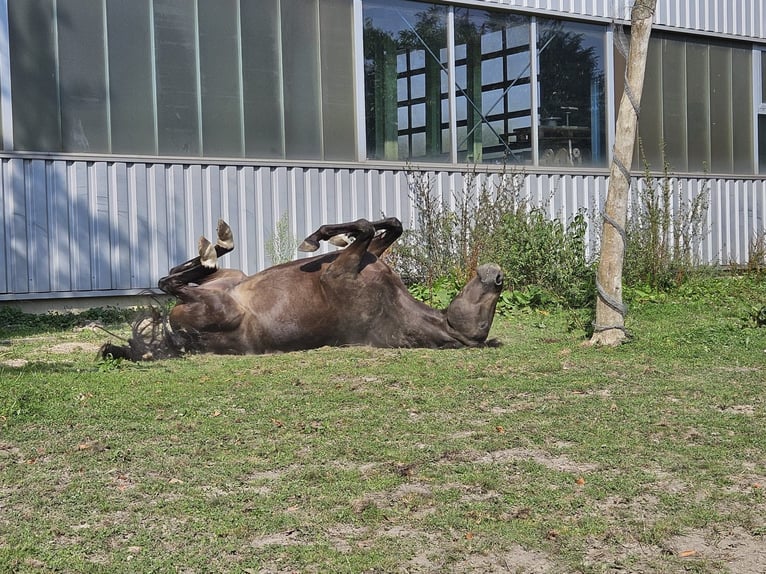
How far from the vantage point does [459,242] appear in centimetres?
1264

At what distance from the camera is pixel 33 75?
11.3 metres

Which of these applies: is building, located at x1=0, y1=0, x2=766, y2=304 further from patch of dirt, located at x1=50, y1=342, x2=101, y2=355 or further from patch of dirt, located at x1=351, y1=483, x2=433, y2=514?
patch of dirt, located at x1=351, y1=483, x2=433, y2=514

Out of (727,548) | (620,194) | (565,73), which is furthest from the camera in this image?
(565,73)

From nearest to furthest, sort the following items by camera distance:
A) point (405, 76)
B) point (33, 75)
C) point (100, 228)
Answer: point (33, 75) < point (100, 228) < point (405, 76)

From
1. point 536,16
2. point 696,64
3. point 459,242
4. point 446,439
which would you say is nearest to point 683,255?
point 459,242

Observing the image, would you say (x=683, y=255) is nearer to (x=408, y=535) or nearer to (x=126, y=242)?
(x=126, y=242)

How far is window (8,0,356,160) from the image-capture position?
11.4 meters

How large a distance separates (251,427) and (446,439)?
106 cm

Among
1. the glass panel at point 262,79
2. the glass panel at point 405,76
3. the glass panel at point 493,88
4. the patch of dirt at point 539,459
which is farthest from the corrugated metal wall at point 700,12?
Result: the patch of dirt at point 539,459

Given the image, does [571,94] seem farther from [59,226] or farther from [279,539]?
[279,539]

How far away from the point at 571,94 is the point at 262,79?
561 cm

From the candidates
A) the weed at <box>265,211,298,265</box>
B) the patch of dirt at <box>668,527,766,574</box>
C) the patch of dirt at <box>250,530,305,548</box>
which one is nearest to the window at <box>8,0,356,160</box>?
the weed at <box>265,211,298,265</box>

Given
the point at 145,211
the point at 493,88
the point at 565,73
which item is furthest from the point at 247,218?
the point at 565,73

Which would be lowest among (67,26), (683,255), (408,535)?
(408,535)
